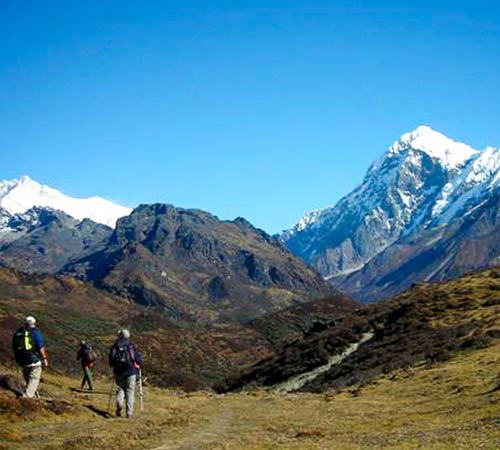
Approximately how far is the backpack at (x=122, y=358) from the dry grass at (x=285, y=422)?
2113 mm

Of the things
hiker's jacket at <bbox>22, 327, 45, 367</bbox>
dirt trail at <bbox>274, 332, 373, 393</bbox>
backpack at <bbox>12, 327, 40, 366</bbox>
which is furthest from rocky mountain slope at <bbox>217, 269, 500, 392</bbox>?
backpack at <bbox>12, 327, 40, 366</bbox>

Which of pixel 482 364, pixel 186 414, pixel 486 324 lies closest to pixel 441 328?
pixel 486 324

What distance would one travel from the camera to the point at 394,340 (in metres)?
78.1

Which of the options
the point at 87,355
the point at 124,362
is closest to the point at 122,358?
the point at 124,362

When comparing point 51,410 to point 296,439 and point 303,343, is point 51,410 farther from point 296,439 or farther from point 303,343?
point 303,343

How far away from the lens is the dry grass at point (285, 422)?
23328 millimetres

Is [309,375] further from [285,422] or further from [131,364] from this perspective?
[131,364]

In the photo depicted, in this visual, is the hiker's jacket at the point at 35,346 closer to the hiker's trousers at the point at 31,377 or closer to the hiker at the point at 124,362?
the hiker's trousers at the point at 31,377

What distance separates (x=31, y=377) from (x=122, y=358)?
3.78m

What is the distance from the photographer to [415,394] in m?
42.7

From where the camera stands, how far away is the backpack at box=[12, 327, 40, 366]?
28797mm

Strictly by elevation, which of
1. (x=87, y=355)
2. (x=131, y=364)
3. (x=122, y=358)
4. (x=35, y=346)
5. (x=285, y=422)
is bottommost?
(x=285, y=422)

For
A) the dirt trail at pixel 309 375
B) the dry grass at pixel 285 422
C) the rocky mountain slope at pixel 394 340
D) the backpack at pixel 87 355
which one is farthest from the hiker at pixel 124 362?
the dirt trail at pixel 309 375

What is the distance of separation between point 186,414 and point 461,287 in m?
76.5
